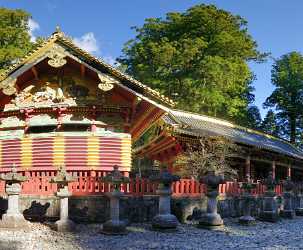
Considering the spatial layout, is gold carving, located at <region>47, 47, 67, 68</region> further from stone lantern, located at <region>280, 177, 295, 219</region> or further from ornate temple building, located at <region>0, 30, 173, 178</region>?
stone lantern, located at <region>280, 177, 295, 219</region>

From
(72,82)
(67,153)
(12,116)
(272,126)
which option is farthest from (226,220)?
(272,126)

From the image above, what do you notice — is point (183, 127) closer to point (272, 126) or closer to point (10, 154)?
point (10, 154)

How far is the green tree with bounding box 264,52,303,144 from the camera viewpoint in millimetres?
49219

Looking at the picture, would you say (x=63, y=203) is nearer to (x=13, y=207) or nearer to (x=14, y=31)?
(x=13, y=207)

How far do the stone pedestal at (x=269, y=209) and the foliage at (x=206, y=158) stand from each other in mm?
3848

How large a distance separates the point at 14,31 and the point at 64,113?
2398 cm

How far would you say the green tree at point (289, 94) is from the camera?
49.2m

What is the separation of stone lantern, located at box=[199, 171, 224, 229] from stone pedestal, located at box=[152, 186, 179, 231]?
116 cm

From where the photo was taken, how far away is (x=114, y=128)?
1753 centimetres

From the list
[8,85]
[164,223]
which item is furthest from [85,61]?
[164,223]

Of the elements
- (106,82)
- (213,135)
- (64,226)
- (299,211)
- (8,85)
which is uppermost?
(106,82)

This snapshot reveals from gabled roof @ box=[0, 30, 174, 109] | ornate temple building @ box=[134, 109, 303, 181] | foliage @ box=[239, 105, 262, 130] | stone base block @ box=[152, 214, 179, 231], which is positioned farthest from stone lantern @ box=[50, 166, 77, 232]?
foliage @ box=[239, 105, 262, 130]

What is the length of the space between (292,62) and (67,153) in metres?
38.9

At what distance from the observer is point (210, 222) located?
12969mm
